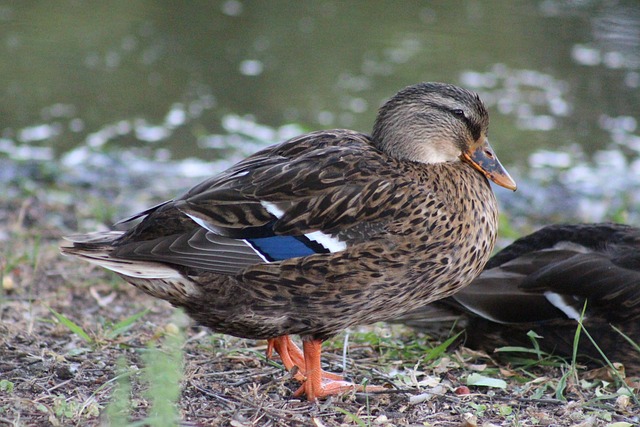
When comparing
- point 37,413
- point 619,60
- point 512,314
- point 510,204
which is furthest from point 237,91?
point 37,413

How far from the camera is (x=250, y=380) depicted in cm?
362

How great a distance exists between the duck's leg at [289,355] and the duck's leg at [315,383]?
10cm

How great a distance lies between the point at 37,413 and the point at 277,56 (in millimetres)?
8375

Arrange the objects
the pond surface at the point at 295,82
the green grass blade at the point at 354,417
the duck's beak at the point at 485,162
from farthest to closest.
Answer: the pond surface at the point at 295,82
the duck's beak at the point at 485,162
the green grass blade at the point at 354,417

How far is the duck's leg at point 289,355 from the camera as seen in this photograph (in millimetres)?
3628

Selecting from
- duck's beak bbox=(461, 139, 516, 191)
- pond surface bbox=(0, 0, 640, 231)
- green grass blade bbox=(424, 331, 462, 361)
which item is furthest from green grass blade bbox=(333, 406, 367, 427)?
pond surface bbox=(0, 0, 640, 231)

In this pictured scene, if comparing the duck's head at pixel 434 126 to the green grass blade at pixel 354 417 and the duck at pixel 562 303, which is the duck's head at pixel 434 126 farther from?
the green grass blade at pixel 354 417

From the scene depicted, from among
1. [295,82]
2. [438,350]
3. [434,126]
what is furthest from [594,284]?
[295,82]

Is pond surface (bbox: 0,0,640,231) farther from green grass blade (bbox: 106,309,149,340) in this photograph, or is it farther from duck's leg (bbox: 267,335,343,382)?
green grass blade (bbox: 106,309,149,340)

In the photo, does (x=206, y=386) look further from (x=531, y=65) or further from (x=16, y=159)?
(x=531, y=65)

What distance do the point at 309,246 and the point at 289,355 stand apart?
2.06 feet

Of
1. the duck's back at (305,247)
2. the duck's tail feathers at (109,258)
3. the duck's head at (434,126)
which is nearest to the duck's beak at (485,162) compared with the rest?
the duck's head at (434,126)

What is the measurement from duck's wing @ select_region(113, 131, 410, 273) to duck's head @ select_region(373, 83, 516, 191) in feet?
0.58

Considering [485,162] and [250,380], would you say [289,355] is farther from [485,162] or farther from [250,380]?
[485,162]
